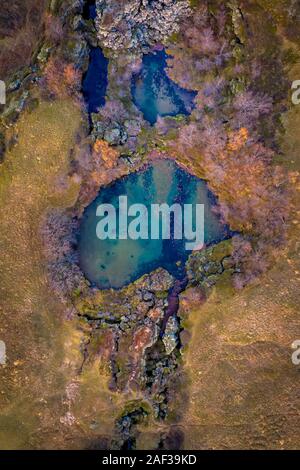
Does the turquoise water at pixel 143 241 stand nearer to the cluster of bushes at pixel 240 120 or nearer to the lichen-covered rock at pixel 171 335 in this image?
the cluster of bushes at pixel 240 120

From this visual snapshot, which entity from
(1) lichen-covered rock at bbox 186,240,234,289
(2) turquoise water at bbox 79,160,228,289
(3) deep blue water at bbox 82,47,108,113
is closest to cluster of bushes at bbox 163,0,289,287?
(1) lichen-covered rock at bbox 186,240,234,289

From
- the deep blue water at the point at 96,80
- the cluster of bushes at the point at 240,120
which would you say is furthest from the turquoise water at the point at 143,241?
the deep blue water at the point at 96,80

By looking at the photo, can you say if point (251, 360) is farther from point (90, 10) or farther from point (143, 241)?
point (90, 10)

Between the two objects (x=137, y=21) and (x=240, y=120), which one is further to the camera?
(x=137, y=21)

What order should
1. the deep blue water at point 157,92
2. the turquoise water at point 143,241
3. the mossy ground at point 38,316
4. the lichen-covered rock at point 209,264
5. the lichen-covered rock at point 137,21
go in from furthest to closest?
the deep blue water at point 157,92 < the turquoise water at point 143,241 < the lichen-covered rock at point 137,21 < the lichen-covered rock at point 209,264 < the mossy ground at point 38,316

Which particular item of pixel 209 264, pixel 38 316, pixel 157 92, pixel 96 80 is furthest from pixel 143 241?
pixel 96 80
